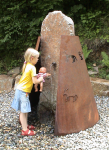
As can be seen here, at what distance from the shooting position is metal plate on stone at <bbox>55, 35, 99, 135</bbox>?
102 inches

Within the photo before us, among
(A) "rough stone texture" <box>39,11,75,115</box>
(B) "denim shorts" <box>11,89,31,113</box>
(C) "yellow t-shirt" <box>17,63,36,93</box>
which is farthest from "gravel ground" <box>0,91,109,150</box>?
(C) "yellow t-shirt" <box>17,63,36,93</box>

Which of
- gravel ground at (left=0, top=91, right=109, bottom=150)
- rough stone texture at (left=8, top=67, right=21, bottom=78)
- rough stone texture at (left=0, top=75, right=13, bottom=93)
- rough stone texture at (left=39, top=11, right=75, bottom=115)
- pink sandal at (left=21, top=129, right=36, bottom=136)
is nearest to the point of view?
gravel ground at (left=0, top=91, right=109, bottom=150)

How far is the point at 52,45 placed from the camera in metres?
2.91

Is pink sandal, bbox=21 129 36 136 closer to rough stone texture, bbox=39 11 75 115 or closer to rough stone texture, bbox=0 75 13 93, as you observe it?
rough stone texture, bbox=39 11 75 115

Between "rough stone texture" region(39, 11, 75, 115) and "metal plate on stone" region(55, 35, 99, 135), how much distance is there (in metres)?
0.22

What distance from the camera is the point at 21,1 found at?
6125 millimetres

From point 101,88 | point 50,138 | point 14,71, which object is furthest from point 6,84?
point 50,138

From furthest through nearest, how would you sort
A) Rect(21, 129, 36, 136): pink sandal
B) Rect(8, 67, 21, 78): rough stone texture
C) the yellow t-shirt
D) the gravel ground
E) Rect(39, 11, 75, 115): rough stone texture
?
Rect(8, 67, 21, 78): rough stone texture → Rect(39, 11, 75, 115): rough stone texture → Rect(21, 129, 36, 136): pink sandal → the yellow t-shirt → the gravel ground

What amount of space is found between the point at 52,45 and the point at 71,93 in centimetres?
88

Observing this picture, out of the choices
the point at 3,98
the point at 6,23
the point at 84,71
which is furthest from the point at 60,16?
the point at 6,23

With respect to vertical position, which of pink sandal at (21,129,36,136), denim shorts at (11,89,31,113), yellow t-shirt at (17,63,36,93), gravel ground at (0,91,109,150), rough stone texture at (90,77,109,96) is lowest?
gravel ground at (0,91,109,150)

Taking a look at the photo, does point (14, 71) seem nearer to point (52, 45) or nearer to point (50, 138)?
point (52, 45)

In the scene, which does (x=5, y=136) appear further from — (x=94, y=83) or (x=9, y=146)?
(x=94, y=83)

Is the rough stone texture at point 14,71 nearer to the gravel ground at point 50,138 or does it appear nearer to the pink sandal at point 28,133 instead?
the gravel ground at point 50,138
